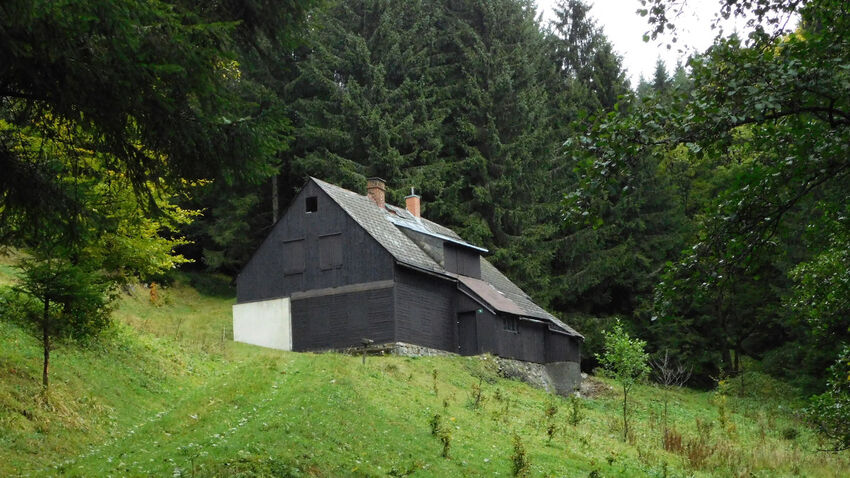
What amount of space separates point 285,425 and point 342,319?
18.3 m

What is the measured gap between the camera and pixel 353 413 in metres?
16.7

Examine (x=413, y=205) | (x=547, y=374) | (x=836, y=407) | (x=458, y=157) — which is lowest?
(x=547, y=374)

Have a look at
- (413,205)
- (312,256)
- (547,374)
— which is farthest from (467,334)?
(413,205)

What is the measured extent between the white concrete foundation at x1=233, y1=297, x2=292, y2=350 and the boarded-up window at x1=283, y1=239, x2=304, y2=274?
1.23 m

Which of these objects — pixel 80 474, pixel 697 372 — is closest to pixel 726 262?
pixel 80 474

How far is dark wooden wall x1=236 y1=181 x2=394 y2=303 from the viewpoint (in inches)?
1298

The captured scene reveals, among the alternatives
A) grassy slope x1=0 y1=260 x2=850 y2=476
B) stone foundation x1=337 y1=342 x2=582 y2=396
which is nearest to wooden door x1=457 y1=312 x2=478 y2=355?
stone foundation x1=337 y1=342 x2=582 y2=396

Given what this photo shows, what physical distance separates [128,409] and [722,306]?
36.7m

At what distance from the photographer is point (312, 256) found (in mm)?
34062

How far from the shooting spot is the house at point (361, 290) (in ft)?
107

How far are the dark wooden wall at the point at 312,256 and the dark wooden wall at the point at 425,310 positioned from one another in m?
1.03

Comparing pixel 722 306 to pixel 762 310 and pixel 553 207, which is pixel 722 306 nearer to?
pixel 762 310

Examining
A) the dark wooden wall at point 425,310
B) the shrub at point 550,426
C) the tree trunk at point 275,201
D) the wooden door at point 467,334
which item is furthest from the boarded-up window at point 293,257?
the shrub at point 550,426

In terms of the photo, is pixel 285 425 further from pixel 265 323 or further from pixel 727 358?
pixel 727 358
